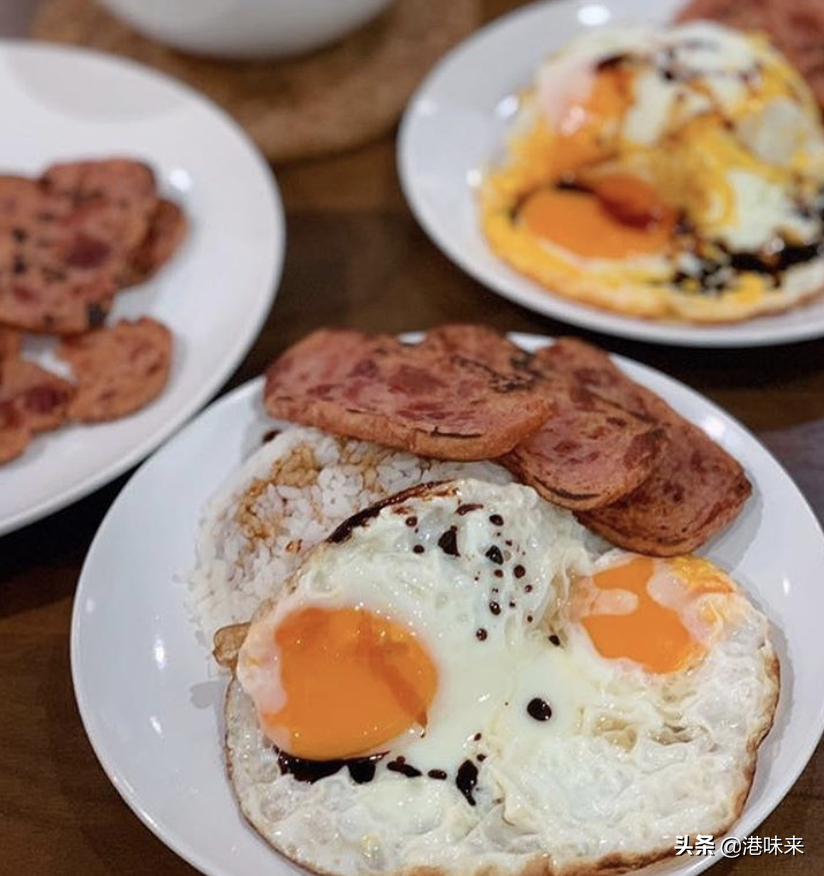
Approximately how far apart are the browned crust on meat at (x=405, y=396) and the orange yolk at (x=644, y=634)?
0.83 ft

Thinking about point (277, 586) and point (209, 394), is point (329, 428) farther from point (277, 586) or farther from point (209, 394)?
point (209, 394)

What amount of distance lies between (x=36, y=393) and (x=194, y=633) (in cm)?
58

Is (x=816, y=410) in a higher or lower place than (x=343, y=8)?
lower

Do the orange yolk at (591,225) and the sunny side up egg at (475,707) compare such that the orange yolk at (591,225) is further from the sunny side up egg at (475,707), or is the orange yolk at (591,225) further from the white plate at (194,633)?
the sunny side up egg at (475,707)

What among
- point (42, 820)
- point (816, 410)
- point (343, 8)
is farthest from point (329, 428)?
point (343, 8)

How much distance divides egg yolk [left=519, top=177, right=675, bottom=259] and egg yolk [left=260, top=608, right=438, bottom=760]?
106 centimetres

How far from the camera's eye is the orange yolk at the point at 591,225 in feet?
7.23

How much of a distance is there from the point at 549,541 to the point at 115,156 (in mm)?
1379

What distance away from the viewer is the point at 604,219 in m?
2.27

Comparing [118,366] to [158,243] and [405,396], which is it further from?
[405,396]

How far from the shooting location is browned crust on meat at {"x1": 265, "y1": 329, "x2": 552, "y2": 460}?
1.51 m

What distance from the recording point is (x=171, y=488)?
5.75 ft

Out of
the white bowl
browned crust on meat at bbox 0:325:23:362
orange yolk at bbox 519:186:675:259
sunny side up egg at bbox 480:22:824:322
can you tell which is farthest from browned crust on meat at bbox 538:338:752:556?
the white bowl

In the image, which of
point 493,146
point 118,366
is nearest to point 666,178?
point 493,146
